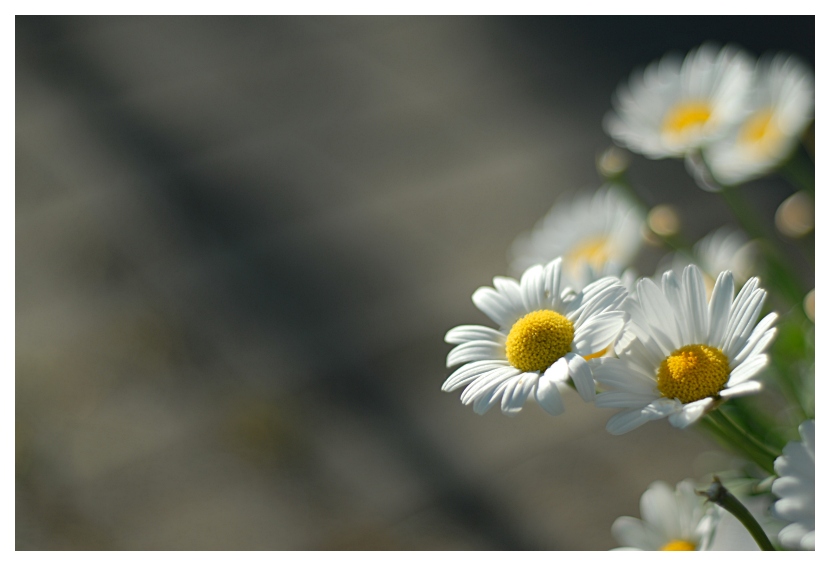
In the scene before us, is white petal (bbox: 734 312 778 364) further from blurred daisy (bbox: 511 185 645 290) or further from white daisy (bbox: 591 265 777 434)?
blurred daisy (bbox: 511 185 645 290)

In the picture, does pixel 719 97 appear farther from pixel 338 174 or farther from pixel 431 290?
pixel 338 174

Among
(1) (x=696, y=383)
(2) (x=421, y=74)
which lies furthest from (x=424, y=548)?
(2) (x=421, y=74)

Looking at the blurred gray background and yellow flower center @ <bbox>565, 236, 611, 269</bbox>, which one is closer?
yellow flower center @ <bbox>565, 236, 611, 269</bbox>

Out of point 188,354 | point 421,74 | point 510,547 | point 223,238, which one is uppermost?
point 421,74

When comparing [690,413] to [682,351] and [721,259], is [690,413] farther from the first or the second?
[721,259]

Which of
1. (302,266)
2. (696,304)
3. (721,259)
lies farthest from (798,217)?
(302,266)

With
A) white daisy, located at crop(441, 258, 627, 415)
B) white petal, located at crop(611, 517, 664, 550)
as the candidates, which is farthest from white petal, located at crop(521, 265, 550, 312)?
white petal, located at crop(611, 517, 664, 550)
